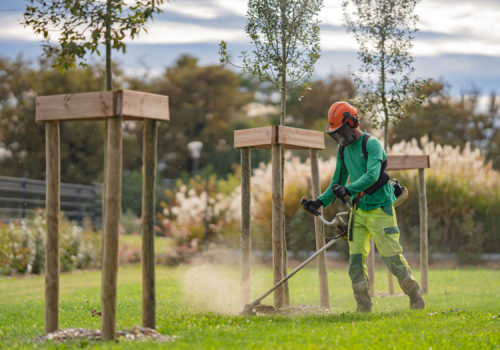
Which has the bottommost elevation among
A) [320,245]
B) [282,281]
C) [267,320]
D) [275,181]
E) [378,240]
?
[267,320]

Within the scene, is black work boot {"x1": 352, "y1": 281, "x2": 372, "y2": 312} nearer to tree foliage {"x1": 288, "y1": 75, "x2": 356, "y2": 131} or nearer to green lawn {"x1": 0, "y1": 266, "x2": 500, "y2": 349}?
green lawn {"x1": 0, "y1": 266, "x2": 500, "y2": 349}

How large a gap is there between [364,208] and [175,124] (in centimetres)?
3585

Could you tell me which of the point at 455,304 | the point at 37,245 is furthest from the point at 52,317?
the point at 37,245

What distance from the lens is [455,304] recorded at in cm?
922

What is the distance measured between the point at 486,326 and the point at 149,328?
3316mm

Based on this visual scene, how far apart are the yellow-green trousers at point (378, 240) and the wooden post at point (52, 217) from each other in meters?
3.30

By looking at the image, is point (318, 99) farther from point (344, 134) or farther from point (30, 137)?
point (344, 134)

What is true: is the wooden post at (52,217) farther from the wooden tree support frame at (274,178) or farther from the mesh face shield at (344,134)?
the mesh face shield at (344,134)

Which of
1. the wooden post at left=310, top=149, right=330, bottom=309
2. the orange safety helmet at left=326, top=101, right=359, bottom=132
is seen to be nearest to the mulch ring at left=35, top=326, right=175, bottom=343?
the wooden post at left=310, top=149, right=330, bottom=309

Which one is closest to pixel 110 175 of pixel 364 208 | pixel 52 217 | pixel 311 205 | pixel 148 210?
pixel 148 210

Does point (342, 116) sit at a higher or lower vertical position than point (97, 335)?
higher

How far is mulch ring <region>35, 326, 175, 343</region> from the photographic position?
5.79 meters

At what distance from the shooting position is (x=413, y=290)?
7.75 m

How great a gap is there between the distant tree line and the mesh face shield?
20841 mm
